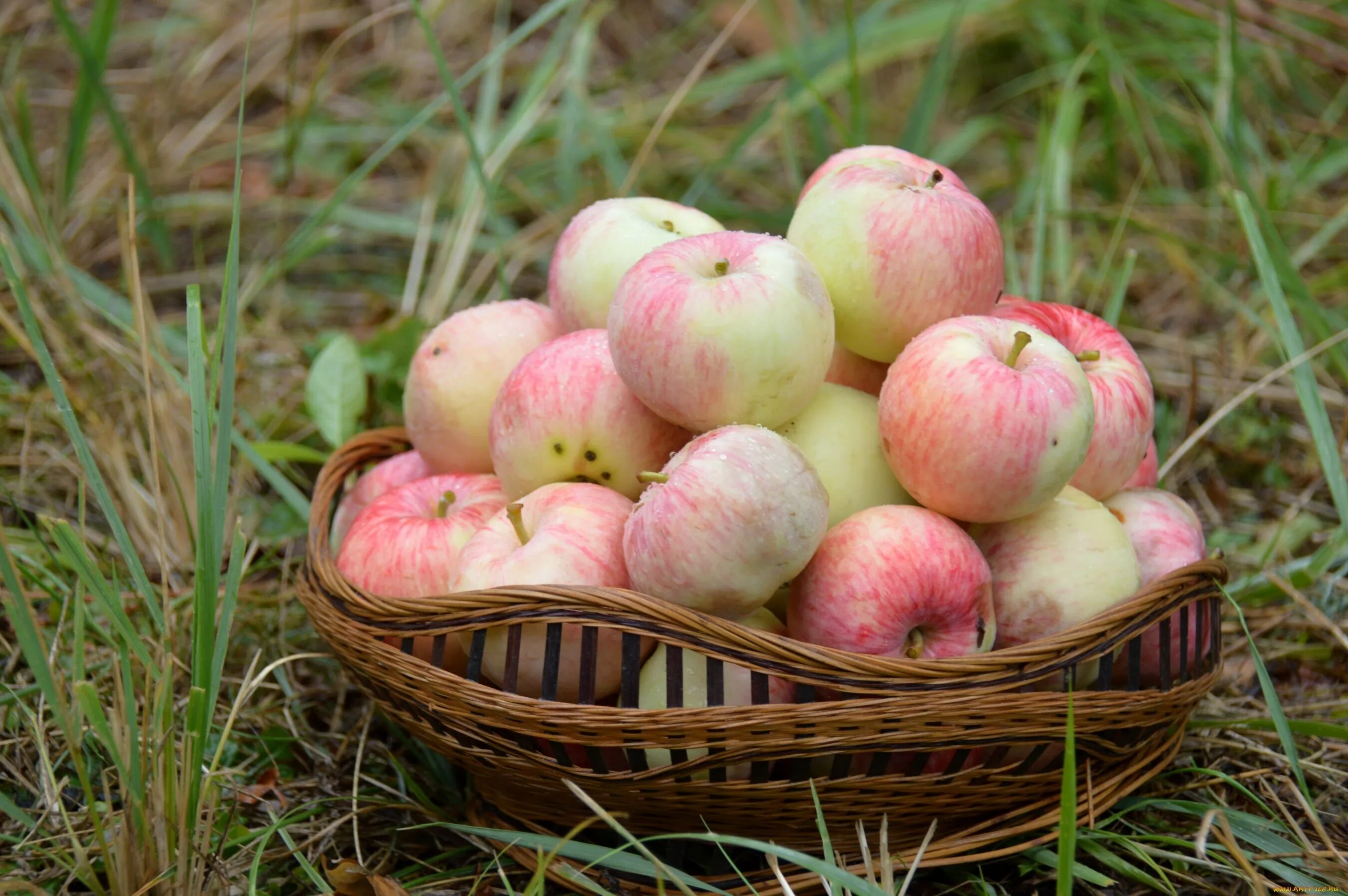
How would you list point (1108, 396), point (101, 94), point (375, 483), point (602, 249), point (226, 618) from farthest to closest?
point (101, 94) → point (375, 483) → point (602, 249) → point (1108, 396) → point (226, 618)

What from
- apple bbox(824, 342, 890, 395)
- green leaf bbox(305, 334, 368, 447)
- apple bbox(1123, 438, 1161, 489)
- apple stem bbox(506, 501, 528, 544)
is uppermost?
apple bbox(824, 342, 890, 395)

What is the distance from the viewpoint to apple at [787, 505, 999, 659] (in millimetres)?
1064

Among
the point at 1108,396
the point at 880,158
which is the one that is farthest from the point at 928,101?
the point at 1108,396

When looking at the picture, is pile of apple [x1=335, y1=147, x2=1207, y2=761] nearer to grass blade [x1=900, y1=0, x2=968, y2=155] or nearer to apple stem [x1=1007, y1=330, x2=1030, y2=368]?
apple stem [x1=1007, y1=330, x2=1030, y2=368]

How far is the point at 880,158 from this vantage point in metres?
1.35

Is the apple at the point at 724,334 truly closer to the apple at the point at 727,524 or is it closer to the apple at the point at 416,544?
the apple at the point at 727,524

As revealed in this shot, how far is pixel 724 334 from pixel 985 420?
0.92ft

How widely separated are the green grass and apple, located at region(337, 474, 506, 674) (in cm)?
17

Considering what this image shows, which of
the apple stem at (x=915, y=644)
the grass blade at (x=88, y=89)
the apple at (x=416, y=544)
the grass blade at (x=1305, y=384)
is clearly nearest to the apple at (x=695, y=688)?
the apple stem at (x=915, y=644)

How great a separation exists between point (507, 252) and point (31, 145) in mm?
967

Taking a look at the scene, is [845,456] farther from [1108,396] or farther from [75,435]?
[75,435]

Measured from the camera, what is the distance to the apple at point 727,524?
3.31ft

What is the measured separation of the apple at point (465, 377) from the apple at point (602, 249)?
0.06 metres

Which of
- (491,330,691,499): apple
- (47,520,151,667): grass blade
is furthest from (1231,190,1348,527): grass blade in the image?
(47,520,151,667): grass blade
